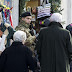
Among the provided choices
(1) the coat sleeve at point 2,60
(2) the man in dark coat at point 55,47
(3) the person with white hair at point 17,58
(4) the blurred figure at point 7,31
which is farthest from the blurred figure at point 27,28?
(1) the coat sleeve at point 2,60

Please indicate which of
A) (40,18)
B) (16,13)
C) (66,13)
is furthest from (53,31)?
(66,13)

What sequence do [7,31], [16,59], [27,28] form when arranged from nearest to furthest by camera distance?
[16,59], [7,31], [27,28]

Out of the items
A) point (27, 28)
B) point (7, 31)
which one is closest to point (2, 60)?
point (7, 31)

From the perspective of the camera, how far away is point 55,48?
5.30 metres

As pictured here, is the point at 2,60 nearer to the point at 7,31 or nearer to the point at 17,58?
the point at 17,58

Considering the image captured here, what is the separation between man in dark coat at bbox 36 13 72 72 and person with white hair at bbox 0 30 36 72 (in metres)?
0.53

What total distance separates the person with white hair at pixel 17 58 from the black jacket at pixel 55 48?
0.53m

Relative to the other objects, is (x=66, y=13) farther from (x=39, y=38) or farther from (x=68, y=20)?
(x=39, y=38)

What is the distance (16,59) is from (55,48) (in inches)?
34.9

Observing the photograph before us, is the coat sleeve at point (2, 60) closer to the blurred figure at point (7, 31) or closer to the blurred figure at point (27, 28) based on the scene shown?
the blurred figure at point (7, 31)

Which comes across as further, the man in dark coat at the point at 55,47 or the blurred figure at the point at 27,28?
the blurred figure at the point at 27,28

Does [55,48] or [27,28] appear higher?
[27,28]

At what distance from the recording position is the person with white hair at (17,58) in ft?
16.0

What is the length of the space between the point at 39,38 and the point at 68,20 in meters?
11.6
